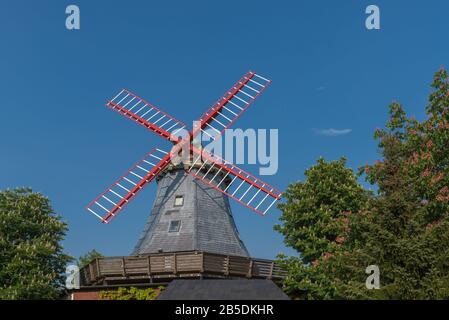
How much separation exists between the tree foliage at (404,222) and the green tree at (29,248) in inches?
719

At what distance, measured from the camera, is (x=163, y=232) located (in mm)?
31062

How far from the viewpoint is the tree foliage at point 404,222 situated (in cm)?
1923

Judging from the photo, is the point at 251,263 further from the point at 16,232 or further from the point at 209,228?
the point at 16,232

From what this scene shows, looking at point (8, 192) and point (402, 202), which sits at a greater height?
point (8, 192)

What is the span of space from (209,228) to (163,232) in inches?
113

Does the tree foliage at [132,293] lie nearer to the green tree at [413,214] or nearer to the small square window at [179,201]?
the small square window at [179,201]

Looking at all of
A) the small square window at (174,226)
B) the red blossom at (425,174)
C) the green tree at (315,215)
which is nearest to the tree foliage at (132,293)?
the small square window at (174,226)

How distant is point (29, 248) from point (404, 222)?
2552cm

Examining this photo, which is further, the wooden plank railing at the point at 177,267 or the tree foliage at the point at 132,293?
the tree foliage at the point at 132,293

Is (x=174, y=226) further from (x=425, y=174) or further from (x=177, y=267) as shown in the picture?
(x=425, y=174)

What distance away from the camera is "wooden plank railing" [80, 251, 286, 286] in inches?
1046
